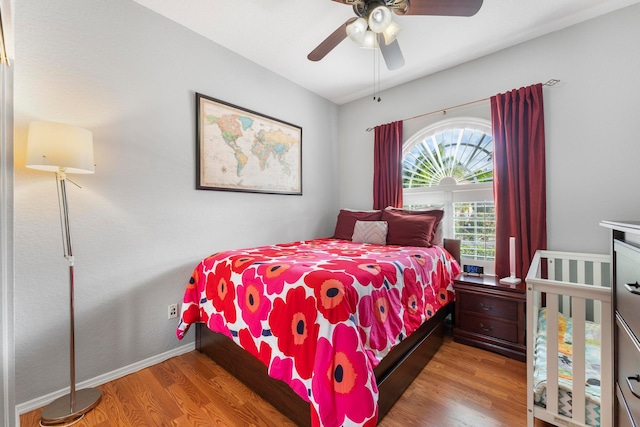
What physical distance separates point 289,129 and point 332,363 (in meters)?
2.59

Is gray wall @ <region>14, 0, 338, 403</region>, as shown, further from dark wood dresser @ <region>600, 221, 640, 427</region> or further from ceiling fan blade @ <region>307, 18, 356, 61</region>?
dark wood dresser @ <region>600, 221, 640, 427</region>

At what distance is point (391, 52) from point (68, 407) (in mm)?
3053

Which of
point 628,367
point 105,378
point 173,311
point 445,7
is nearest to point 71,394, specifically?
point 105,378

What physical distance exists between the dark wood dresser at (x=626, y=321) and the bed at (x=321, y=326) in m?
0.85

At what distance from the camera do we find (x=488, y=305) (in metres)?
2.15

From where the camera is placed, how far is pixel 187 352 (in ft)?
7.07

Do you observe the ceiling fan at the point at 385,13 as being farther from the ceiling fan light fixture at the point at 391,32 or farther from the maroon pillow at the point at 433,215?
the maroon pillow at the point at 433,215

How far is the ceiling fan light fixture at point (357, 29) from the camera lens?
169 cm

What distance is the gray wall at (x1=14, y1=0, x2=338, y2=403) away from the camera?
1555mm

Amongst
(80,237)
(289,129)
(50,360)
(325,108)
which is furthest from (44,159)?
(325,108)

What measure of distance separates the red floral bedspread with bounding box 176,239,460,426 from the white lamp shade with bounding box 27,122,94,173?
100 cm

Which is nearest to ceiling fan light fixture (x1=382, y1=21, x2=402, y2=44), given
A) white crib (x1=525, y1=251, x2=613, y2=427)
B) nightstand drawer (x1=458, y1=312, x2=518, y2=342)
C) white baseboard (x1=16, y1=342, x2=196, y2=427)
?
white crib (x1=525, y1=251, x2=613, y2=427)

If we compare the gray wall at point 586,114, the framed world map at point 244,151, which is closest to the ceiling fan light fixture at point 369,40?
the framed world map at point 244,151

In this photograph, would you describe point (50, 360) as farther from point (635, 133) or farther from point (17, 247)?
point (635, 133)
